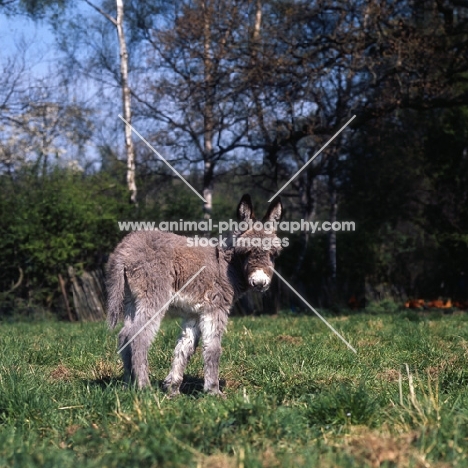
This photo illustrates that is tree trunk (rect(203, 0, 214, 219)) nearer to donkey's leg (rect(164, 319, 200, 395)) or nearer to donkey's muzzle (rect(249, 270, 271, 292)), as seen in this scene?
donkey's leg (rect(164, 319, 200, 395))

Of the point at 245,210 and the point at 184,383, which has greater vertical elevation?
the point at 245,210

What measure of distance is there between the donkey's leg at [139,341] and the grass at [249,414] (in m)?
0.23

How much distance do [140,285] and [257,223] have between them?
1.22 meters

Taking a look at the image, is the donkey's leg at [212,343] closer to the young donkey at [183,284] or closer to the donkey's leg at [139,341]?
the young donkey at [183,284]

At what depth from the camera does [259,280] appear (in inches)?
222

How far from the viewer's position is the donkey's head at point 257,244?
18.8 ft

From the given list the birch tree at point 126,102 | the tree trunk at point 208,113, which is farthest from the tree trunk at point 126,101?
the tree trunk at point 208,113

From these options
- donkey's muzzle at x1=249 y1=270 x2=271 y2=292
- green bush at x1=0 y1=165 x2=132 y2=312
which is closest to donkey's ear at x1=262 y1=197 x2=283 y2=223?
donkey's muzzle at x1=249 y1=270 x2=271 y2=292

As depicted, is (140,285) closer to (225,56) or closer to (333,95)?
(225,56)

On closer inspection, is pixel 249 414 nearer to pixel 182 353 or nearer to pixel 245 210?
pixel 182 353

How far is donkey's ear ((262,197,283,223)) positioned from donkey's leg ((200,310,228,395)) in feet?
3.20

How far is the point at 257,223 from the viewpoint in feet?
19.7

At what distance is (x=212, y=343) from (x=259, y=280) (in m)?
0.72

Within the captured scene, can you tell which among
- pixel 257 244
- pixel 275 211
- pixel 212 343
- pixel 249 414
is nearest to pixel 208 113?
pixel 275 211
